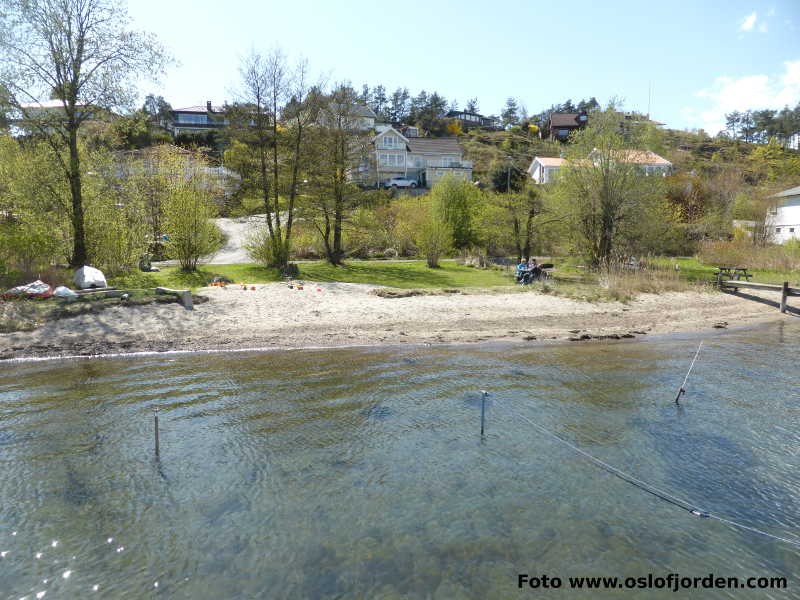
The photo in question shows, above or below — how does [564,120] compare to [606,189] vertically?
above

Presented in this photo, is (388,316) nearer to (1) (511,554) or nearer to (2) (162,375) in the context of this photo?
(2) (162,375)

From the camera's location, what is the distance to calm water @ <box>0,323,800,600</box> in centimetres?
549

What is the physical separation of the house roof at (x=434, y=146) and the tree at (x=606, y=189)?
5123 centimetres

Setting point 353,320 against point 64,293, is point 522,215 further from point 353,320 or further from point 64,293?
point 64,293

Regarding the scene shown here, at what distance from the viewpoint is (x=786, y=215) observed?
1789 inches

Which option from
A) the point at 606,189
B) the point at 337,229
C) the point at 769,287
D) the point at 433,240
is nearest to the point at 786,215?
the point at 606,189

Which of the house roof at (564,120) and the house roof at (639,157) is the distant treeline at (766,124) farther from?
the house roof at (639,157)

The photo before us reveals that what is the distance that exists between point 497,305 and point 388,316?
4807 mm

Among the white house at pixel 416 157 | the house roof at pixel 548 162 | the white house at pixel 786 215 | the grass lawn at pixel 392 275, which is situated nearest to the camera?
the grass lawn at pixel 392 275

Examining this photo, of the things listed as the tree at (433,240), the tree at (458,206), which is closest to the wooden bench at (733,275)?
the tree at (433,240)

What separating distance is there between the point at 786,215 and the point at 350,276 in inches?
1744

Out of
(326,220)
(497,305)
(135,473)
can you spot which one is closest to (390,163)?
(326,220)

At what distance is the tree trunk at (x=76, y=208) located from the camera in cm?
2012

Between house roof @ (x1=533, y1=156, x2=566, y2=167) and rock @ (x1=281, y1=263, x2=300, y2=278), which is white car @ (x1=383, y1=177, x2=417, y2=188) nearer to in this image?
house roof @ (x1=533, y1=156, x2=566, y2=167)
